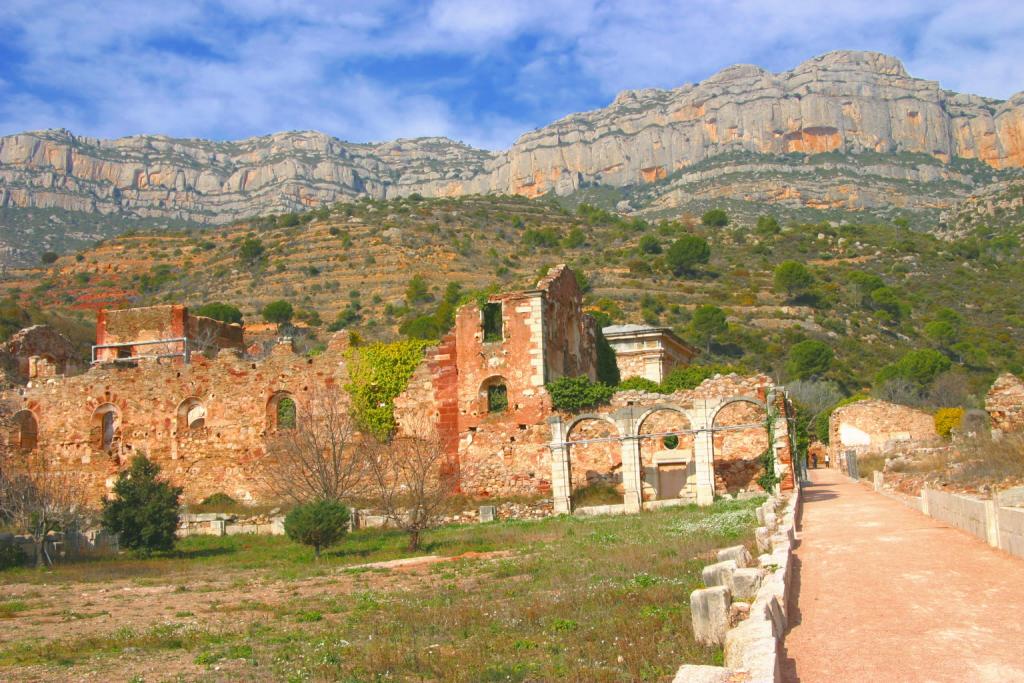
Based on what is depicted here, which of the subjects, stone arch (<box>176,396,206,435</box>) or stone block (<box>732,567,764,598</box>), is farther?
stone arch (<box>176,396,206,435</box>)

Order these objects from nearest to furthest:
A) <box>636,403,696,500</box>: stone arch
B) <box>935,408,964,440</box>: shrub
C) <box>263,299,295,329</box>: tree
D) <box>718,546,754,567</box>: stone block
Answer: <box>718,546,754,567</box>: stone block → <box>636,403,696,500</box>: stone arch → <box>935,408,964,440</box>: shrub → <box>263,299,295,329</box>: tree

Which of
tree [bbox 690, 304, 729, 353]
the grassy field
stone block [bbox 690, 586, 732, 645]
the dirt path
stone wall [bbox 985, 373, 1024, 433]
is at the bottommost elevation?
the grassy field

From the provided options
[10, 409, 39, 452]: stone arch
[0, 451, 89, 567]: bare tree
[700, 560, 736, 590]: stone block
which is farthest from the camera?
[10, 409, 39, 452]: stone arch

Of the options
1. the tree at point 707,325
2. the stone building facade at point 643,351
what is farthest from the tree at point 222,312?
the tree at point 707,325

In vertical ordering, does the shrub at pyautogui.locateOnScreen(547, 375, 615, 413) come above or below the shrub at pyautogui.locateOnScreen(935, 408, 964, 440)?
above

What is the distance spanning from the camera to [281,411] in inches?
1288

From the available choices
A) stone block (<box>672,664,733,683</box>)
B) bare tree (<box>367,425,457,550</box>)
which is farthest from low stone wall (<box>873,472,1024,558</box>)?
bare tree (<box>367,425,457,550</box>)

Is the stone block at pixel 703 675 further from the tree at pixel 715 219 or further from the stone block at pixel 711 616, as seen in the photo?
the tree at pixel 715 219

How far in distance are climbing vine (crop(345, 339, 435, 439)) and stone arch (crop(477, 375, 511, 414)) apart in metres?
2.69

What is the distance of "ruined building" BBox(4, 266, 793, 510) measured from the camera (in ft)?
90.9

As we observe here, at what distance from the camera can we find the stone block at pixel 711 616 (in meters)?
7.39

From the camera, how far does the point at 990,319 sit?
2849 inches

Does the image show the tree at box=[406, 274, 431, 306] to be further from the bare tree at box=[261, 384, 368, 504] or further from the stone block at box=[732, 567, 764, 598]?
the stone block at box=[732, 567, 764, 598]

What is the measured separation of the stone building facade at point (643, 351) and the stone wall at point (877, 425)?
10.7 meters
